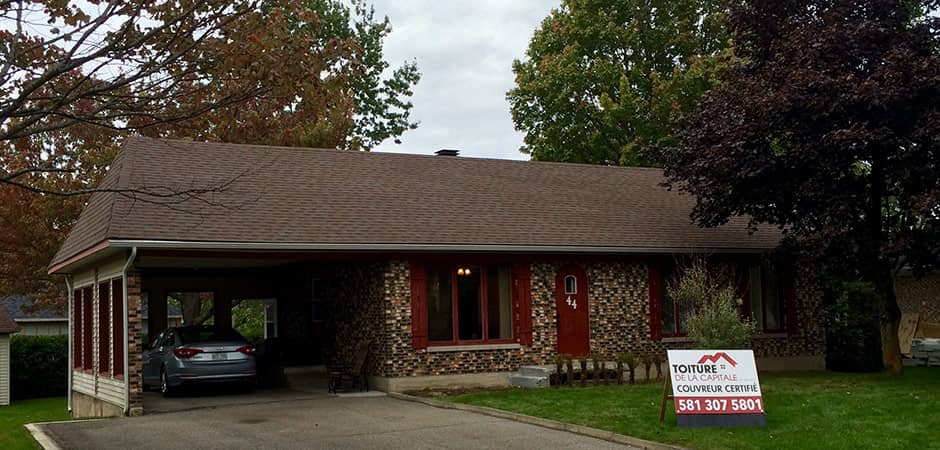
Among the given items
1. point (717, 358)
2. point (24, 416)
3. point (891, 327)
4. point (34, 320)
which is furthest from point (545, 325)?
point (34, 320)

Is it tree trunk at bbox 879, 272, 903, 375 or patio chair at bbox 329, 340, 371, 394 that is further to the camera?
tree trunk at bbox 879, 272, 903, 375

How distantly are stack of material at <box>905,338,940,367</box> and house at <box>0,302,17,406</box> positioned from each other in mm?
25995

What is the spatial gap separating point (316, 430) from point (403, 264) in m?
5.73

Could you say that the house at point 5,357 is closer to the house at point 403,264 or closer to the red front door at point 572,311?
the house at point 403,264

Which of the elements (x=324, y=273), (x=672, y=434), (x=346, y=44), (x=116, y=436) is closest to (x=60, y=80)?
(x=346, y=44)

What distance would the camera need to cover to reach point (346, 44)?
912 cm

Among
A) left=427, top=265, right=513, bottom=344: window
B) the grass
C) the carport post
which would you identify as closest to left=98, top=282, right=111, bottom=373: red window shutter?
the grass

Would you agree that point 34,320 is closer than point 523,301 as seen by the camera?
No

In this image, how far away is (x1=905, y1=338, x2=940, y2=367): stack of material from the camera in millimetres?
24078

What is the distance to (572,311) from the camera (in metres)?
20.2

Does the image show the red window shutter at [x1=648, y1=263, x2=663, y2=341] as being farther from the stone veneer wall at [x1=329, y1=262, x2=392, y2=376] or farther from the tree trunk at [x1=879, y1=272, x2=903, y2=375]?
the stone veneer wall at [x1=329, y1=262, x2=392, y2=376]

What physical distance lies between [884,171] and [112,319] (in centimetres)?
1501

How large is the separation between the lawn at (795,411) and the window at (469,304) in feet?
6.05

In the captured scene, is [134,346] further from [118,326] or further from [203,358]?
[203,358]
